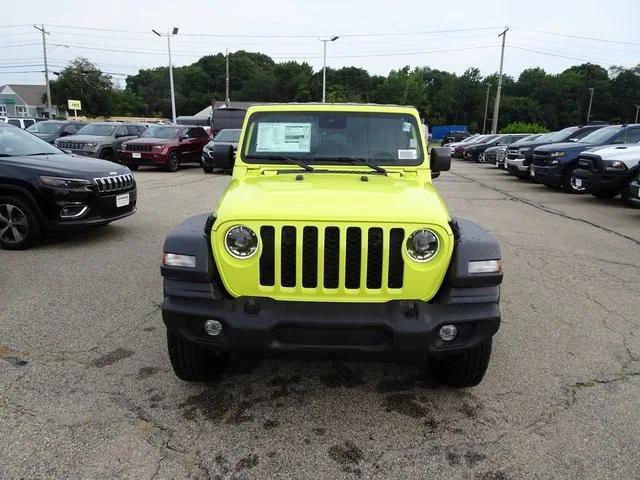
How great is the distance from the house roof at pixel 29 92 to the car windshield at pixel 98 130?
86.5m

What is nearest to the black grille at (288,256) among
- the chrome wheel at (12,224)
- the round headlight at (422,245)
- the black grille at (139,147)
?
the round headlight at (422,245)

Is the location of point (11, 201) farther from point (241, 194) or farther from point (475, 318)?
point (475, 318)

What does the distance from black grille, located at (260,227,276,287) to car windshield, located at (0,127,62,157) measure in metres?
5.77

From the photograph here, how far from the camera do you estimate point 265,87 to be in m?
88.4

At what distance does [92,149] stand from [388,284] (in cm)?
1516

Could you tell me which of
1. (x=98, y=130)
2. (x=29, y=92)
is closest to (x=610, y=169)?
(x=98, y=130)

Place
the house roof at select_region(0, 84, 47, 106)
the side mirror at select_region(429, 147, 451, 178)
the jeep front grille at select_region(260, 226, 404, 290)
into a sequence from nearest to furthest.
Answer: the jeep front grille at select_region(260, 226, 404, 290), the side mirror at select_region(429, 147, 451, 178), the house roof at select_region(0, 84, 47, 106)

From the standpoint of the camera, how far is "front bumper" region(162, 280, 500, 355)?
2580 mm

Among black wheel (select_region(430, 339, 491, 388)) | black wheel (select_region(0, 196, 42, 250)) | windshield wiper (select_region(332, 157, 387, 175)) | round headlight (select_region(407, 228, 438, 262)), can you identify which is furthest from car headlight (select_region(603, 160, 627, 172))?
black wheel (select_region(0, 196, 42, 250))

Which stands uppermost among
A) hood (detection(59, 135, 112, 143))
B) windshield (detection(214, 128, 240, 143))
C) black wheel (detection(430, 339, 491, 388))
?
windshield (detection(214, 128, 240, 143))

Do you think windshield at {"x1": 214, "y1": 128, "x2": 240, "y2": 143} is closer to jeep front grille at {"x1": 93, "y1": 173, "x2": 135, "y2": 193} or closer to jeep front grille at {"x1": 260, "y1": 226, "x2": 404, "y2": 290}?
jeep front grille at {"x1": 93, "y1": 173, "x2": 135, "y2": 193}

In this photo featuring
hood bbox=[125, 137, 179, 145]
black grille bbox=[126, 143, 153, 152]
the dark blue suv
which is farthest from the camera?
hood bbox=[125, 137, 179, 145]

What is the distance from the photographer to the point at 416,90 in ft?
254

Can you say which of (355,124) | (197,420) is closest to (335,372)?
(197,420)
